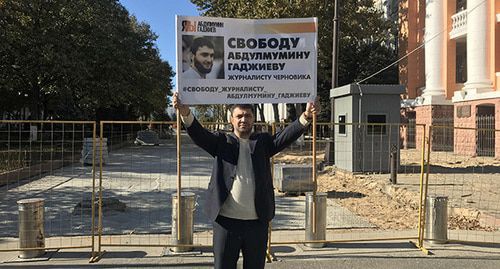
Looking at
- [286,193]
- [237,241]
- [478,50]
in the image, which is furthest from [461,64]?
[237,241]

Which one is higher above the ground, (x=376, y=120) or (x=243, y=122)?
(x=376, y=120)

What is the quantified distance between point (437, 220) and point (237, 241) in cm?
410

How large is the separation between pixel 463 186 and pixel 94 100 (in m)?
24.3

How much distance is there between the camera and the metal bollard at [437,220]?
6.83 metres

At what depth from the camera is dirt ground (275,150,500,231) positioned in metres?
8.70

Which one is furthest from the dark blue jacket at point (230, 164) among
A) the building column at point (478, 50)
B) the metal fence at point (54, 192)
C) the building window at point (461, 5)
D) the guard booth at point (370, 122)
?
the building window at point (461, 5)

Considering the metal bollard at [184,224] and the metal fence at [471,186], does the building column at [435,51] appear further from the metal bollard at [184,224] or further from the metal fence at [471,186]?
the metal bollard at [184,224]

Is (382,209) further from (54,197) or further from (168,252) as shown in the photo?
(54,197)

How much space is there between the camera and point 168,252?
20.8 ft

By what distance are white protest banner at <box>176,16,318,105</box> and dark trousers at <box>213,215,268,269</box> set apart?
2093 mm

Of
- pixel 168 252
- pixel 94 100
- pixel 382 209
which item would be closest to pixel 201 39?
pixel 168 252

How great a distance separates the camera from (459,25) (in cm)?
2478

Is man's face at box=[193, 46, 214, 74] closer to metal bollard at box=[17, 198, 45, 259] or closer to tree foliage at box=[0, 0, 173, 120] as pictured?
metal bollard at box=[17, 198, 45, 259]

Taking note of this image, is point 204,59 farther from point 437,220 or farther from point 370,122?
point 370,122
